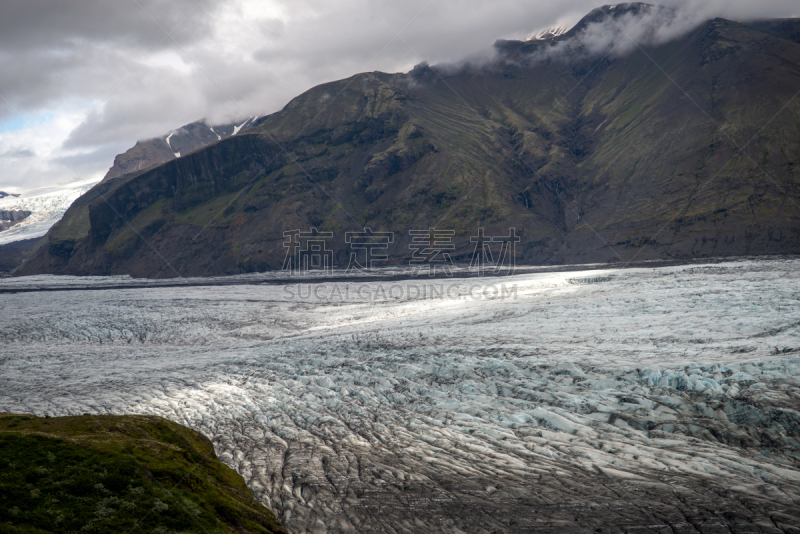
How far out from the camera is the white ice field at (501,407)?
40.8 ft

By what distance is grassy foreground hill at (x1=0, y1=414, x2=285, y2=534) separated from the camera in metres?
7.79

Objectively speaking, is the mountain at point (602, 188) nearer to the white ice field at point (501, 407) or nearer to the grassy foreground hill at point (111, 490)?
the white ice field at point (501, 407)

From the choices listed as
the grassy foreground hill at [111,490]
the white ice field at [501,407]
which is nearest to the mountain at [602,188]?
the white ice field at [501,407]

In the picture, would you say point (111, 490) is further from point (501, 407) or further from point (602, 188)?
point (602, 188)

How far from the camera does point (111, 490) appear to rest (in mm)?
8797

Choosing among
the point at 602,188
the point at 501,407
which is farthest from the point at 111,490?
the point at 602,188

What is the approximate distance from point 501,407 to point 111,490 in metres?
14.7

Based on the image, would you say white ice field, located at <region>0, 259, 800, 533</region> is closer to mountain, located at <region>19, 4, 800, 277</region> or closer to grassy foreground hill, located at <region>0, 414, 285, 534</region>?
grassy foreground hill, located at <region>0, 414, 285, 534</region>

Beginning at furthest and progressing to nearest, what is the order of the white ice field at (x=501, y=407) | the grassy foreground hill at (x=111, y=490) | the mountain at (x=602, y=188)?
the mountain at (x=602, y=188), the white ice field at (x=501, y=407), the grassy foreground hill at (x=111, y=490)

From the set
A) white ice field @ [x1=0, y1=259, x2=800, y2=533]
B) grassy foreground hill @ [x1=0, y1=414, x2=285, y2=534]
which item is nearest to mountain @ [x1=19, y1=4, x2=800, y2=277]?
white ice field @ [x1=0, y1=259, x2=800, y2=533]

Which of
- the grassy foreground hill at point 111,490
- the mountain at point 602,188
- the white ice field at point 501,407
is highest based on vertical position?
the mountain at point 602,188

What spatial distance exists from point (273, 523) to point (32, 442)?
18.4 feet

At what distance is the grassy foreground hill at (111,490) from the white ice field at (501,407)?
10.1 ft

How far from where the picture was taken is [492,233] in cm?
14812
